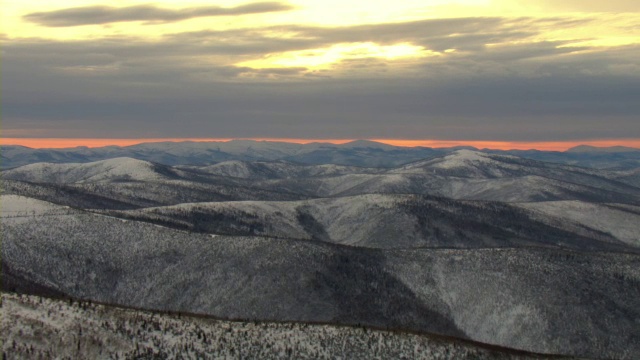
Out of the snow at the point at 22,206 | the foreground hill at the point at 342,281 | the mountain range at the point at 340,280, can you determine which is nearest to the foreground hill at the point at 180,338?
the foreground hill at the point at 342,281

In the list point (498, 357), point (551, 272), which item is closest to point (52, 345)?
point (498, 357)

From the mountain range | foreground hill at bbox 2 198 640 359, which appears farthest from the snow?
foreground hill at bbox 2 198 640 359

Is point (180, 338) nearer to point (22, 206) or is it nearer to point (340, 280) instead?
point (340, 280)

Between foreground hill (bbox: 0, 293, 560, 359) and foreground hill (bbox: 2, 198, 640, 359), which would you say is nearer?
foreground hill (bbox: 0, 293, 560, 359)

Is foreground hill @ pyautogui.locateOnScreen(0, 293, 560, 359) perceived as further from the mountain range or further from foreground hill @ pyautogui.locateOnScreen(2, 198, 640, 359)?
the mountain range

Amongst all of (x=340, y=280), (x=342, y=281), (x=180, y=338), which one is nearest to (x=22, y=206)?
(x=340, y=280)

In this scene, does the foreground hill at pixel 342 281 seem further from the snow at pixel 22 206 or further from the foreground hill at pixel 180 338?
the foreground hill at pixel 180 338
